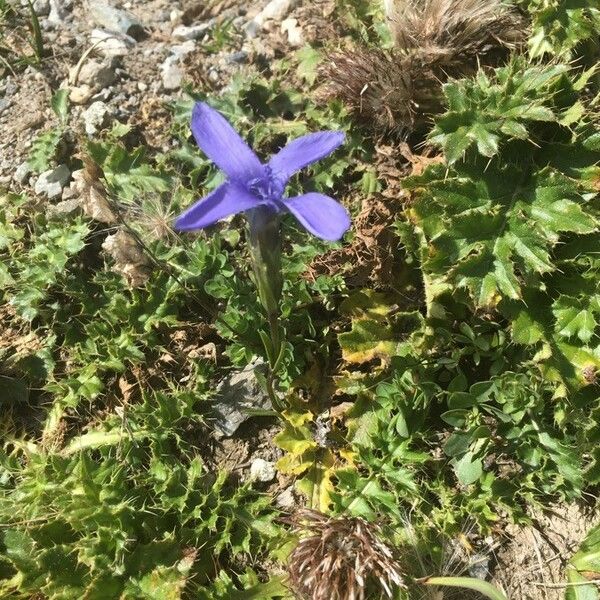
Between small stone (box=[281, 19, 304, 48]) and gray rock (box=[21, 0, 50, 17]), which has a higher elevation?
gray rock (box=[21, 0, 50, 17])

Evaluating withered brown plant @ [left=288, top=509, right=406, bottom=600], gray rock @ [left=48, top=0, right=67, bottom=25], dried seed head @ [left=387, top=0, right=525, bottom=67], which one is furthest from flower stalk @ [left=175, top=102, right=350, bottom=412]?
gray rock @ [left=48, top=0, right=67, bottom=25]

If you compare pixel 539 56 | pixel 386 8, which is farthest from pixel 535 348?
pixel 386 8

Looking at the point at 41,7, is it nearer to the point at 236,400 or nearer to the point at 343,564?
the point at 236,400

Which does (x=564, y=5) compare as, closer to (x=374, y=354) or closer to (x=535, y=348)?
(x=535, y=348)

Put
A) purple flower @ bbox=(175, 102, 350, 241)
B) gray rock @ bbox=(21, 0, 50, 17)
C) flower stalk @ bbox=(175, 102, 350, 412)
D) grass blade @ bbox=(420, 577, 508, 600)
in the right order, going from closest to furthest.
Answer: purple flower @ bbox=(175, 102, 350, 241), flower stalk @ bbox=(175, 102, 350, 412), grass blade @ bbox=(420, 577, 508, 600), gray rock @ bbox=(21, 0, 50, 17)

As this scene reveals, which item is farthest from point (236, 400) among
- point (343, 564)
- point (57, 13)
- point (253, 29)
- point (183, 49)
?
point (57, 13)

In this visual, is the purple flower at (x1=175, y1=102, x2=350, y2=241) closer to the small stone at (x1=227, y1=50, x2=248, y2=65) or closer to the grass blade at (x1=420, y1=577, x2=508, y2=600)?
the grass blade at (x1=420, y1=577, x2=508, y2=600)

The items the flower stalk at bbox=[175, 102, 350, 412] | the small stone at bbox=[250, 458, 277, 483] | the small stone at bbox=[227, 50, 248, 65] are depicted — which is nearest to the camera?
the flower stalk at bbox=[175, 102, 350, 412]
